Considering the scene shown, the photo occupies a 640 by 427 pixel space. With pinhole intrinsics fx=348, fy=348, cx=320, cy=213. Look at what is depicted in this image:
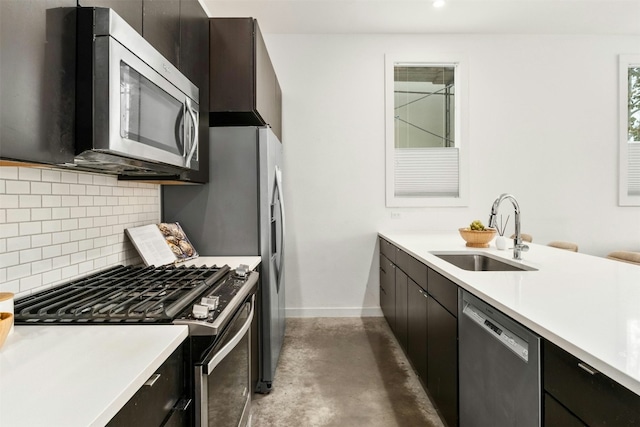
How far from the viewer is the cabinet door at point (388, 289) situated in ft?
9.92

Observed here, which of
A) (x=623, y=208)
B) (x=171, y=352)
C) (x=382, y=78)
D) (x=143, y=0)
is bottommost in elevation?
(x=171, y=352)

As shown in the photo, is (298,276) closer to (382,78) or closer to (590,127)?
(382,78)

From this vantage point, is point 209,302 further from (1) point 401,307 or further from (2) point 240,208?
(1) point 401,307

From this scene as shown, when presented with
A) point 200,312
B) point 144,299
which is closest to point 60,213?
point 144,299

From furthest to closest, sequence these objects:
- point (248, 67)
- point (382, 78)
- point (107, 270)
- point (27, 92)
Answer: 1. point (382, 78)
2. point (248, 67)
3. point (107, 270)
4. point (27, 92)

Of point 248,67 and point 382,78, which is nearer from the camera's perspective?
point 248,67

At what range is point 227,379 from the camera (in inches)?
52.3

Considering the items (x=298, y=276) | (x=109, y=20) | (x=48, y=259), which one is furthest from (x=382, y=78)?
(x=48, y=259)

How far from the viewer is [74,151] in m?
1.06

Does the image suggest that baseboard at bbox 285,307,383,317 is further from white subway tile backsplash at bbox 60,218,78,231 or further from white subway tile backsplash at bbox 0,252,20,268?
white subway tile backsplash at bbox 0,252,20,268

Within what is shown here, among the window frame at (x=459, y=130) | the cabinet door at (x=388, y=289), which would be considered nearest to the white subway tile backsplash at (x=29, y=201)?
the cabinet door at (x=388, y=289)

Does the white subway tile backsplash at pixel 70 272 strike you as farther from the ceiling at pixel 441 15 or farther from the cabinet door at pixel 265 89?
the ceiling at pixel 441 15

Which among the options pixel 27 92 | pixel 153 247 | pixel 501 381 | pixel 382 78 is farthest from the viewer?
pixel 382 78

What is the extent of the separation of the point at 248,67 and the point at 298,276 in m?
2.17
